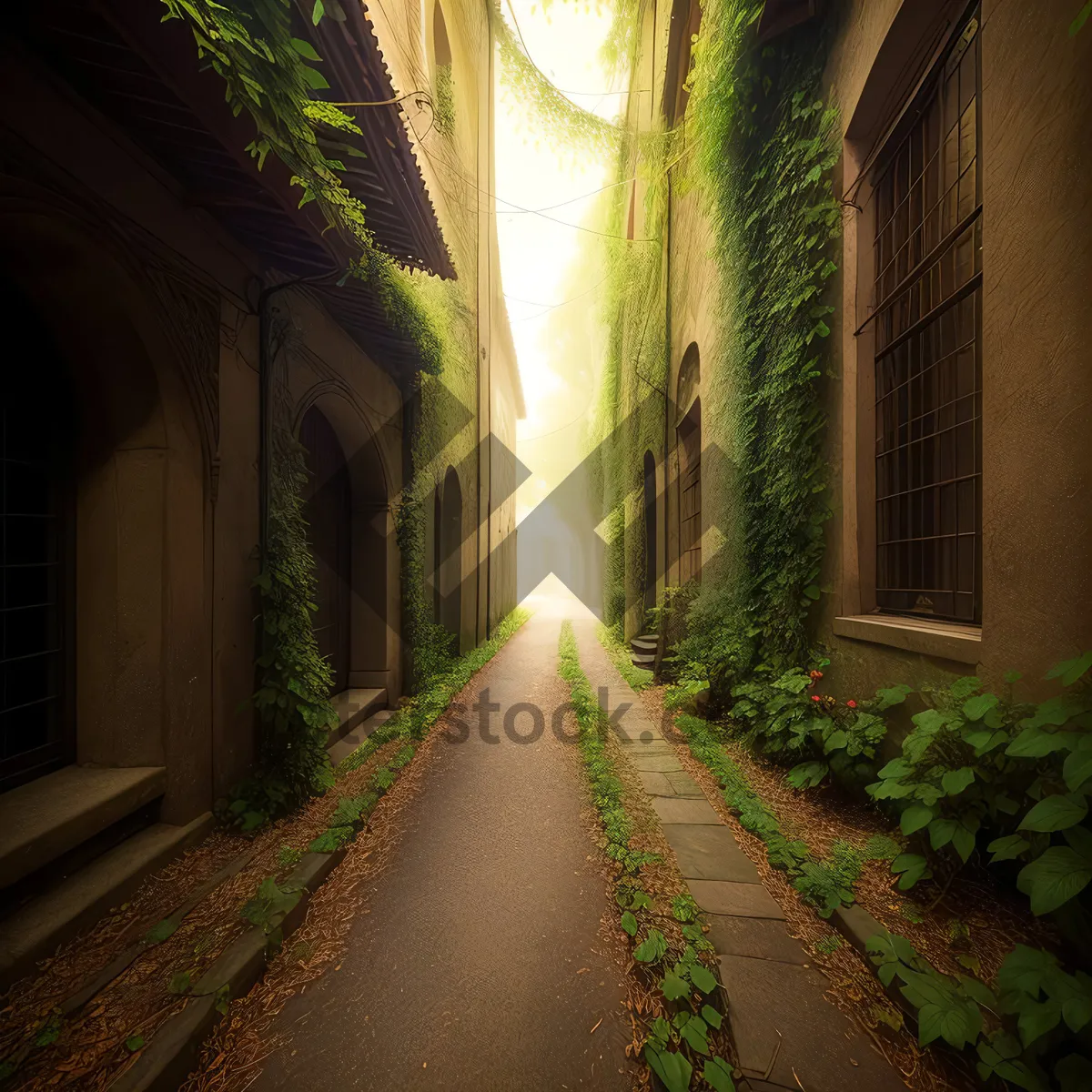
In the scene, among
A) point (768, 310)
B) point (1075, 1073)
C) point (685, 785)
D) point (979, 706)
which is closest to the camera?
point (1075, 1073)

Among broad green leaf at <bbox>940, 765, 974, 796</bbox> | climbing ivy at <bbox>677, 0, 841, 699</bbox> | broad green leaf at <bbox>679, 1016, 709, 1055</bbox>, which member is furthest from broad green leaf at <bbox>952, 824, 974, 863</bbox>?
climbing ivy at <bbox>677, 0, 841, 699</bbox>

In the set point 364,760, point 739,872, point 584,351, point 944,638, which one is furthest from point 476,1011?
point 584,351

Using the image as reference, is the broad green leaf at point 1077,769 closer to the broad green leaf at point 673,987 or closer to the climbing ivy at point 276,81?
the broad green leaf at point 673,987

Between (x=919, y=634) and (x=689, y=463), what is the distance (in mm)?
5403

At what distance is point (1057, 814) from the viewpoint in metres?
1.51

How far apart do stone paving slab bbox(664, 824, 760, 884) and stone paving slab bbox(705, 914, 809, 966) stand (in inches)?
12.3

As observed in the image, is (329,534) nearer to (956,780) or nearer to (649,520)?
(956,780)

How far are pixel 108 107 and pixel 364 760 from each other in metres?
4.48

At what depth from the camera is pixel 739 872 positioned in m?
2.63

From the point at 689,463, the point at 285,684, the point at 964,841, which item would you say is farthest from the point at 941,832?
the point at 689,463

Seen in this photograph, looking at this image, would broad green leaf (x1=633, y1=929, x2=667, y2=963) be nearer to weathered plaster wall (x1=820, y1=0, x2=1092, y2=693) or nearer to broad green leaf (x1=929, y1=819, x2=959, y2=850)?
Answer: broad green leaf (x1=929, y1=819, x2=959, y2=850)

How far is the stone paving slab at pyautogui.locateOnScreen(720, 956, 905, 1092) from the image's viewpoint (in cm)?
159

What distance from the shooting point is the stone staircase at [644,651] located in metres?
8.14

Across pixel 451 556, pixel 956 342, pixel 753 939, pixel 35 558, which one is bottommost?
pixel 753 939
